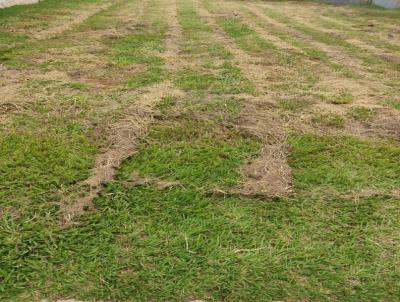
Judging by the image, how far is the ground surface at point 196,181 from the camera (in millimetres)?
1779

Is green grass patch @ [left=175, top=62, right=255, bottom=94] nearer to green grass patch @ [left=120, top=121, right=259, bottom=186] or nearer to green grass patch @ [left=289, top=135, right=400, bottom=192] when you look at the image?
green grass patch @ [left=120, top=121, right=259, bottom=186]

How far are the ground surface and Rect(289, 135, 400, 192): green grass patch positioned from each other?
0.04ft

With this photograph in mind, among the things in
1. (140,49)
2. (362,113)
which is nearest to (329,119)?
(362,113)

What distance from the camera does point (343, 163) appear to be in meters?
2.78

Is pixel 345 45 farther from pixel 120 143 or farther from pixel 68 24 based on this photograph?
pixel 120 143

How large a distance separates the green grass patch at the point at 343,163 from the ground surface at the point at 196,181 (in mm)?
14

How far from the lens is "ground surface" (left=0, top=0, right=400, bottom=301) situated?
1779 millimetres

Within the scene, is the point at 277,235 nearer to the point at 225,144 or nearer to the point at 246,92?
the point at 225,144

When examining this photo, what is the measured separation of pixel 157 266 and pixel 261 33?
718cm

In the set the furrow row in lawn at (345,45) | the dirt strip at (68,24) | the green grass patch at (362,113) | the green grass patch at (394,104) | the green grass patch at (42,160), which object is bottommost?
the green grass patch at (42,160)

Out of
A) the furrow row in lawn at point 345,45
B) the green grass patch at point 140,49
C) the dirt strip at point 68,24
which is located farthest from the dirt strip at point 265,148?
the dirt strip at point 68,24

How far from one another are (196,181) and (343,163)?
1.05 metres

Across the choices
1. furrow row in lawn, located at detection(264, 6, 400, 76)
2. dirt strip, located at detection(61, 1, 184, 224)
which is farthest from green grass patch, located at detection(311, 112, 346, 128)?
furrow row in lawn, located at detection(264, 6, 400, 76)

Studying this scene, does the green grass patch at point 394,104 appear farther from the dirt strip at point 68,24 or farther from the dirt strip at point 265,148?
the dirt strip at point 68,24
